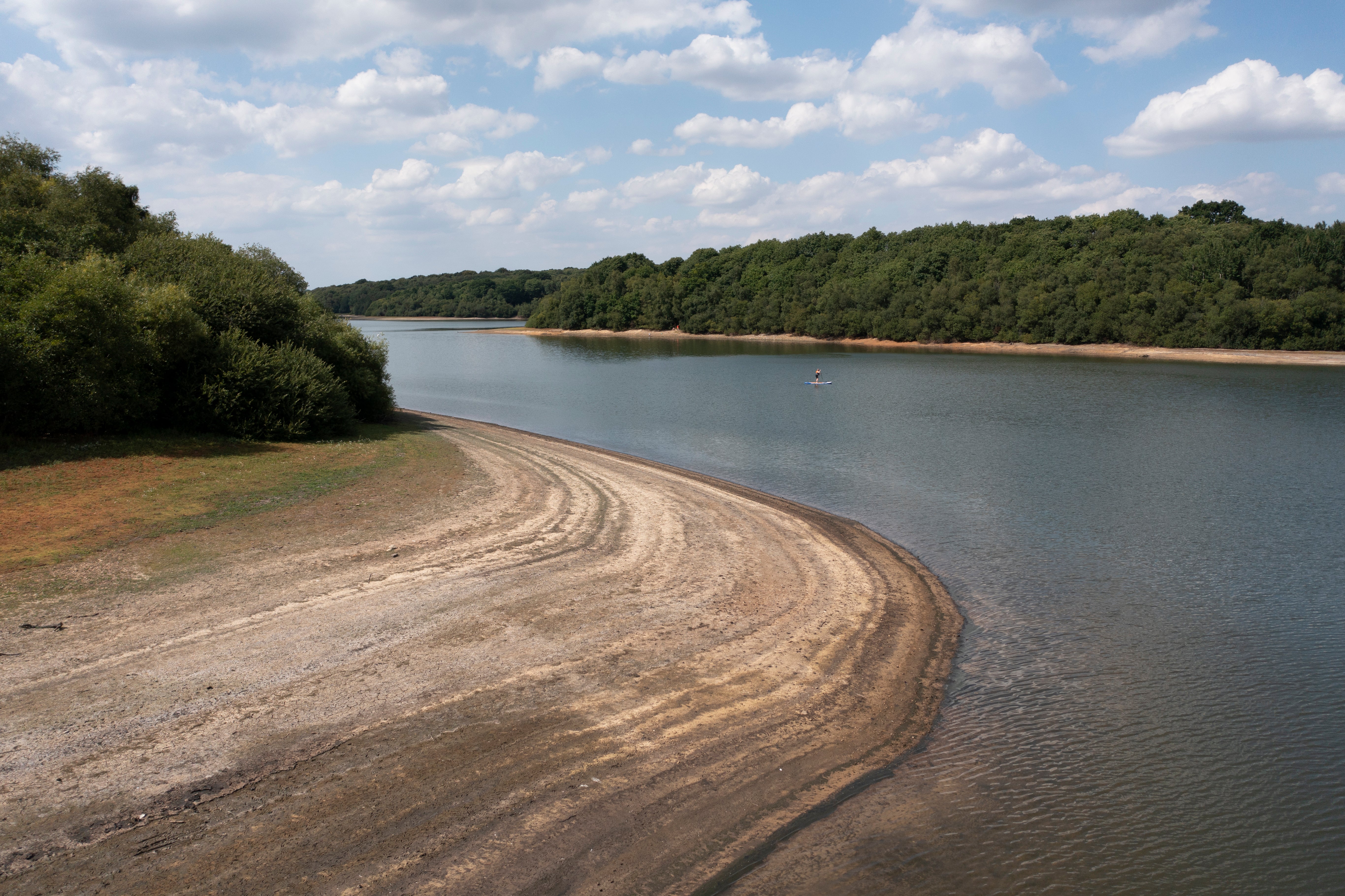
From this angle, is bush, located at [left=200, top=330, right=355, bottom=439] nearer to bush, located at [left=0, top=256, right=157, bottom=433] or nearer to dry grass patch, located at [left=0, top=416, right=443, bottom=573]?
dry grass patch, located at [left=0, top=416, right=443, bottom=573]

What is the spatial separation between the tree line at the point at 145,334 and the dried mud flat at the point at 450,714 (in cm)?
947

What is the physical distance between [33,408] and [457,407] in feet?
83.4

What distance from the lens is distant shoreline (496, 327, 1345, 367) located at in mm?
67500

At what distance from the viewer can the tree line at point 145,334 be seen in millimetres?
17328

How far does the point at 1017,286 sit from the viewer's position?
92.8 metres

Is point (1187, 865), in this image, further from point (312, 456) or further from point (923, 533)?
point (312, 456)

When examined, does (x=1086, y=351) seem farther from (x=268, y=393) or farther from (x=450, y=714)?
(x=450, y=714)

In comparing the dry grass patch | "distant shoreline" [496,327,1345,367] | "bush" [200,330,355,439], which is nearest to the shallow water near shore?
"bush" [200,330,355,439]

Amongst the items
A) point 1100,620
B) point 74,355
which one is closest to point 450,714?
point 1100,620

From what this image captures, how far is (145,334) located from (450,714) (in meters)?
16.8

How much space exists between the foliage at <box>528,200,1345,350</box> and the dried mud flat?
7822 centimetres

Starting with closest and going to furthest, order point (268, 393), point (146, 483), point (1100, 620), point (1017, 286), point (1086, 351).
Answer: point (1100, 620)
point (146, 483)
point (268, 393)
point (1086, 351)
point (1017, 286)

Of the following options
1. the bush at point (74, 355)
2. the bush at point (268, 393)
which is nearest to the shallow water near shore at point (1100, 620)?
the bush at point (268, 393)

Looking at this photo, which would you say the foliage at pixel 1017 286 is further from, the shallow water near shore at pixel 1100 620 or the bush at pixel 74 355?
the bush at pixel 74 355
